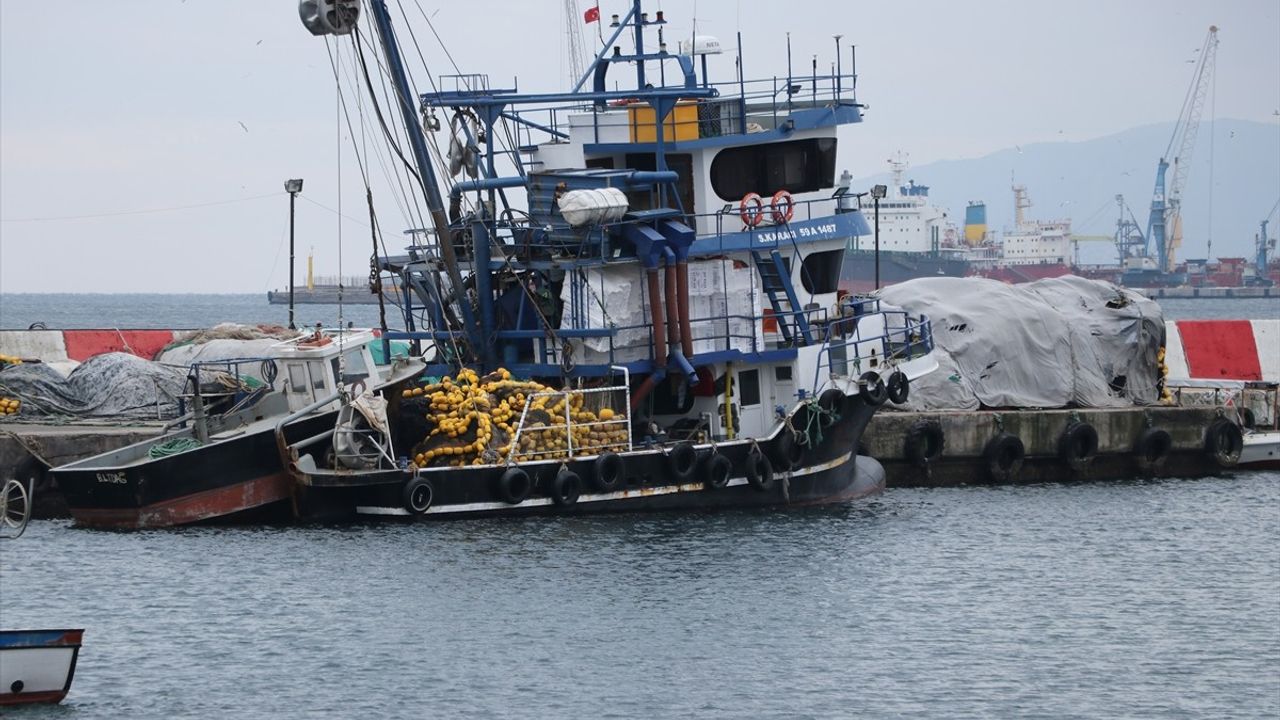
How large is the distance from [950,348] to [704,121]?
9.22 meters

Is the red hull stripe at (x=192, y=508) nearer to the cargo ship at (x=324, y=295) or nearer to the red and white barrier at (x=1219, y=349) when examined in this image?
the red and white barrier at (x=1219, y=349)

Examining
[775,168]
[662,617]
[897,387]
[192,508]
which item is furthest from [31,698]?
[775,168]

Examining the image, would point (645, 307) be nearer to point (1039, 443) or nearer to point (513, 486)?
point (513, 486)

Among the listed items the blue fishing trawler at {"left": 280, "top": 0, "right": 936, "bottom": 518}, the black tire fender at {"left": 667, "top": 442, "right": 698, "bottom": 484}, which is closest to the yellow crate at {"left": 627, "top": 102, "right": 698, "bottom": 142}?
the blue fishing trawler at {"left": 280, "top": 0, "right": 936, "bottom": 518}

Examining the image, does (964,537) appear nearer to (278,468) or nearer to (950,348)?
(950,348)

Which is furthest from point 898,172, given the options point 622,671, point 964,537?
point 622,671

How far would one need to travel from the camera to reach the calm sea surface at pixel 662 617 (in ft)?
64.7

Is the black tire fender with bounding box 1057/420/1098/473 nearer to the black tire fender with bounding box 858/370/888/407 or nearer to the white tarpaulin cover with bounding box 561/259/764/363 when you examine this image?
the black tire fender with bounding box 858/370/888/407

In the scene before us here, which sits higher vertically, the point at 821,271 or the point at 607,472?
the point at 821,271

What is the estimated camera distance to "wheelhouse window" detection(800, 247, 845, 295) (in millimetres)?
30734

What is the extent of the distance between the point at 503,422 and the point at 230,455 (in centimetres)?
406

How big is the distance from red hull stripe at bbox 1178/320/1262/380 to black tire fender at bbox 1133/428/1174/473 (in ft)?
30.2

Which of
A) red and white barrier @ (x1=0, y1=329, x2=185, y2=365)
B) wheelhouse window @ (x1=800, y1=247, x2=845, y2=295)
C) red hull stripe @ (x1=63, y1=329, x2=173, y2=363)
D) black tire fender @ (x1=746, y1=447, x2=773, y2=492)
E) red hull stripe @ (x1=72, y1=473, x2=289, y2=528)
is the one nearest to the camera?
red hull stripe @ (x1=72, y1=473, x2=289, y2=528)

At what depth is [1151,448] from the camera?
117 ft
